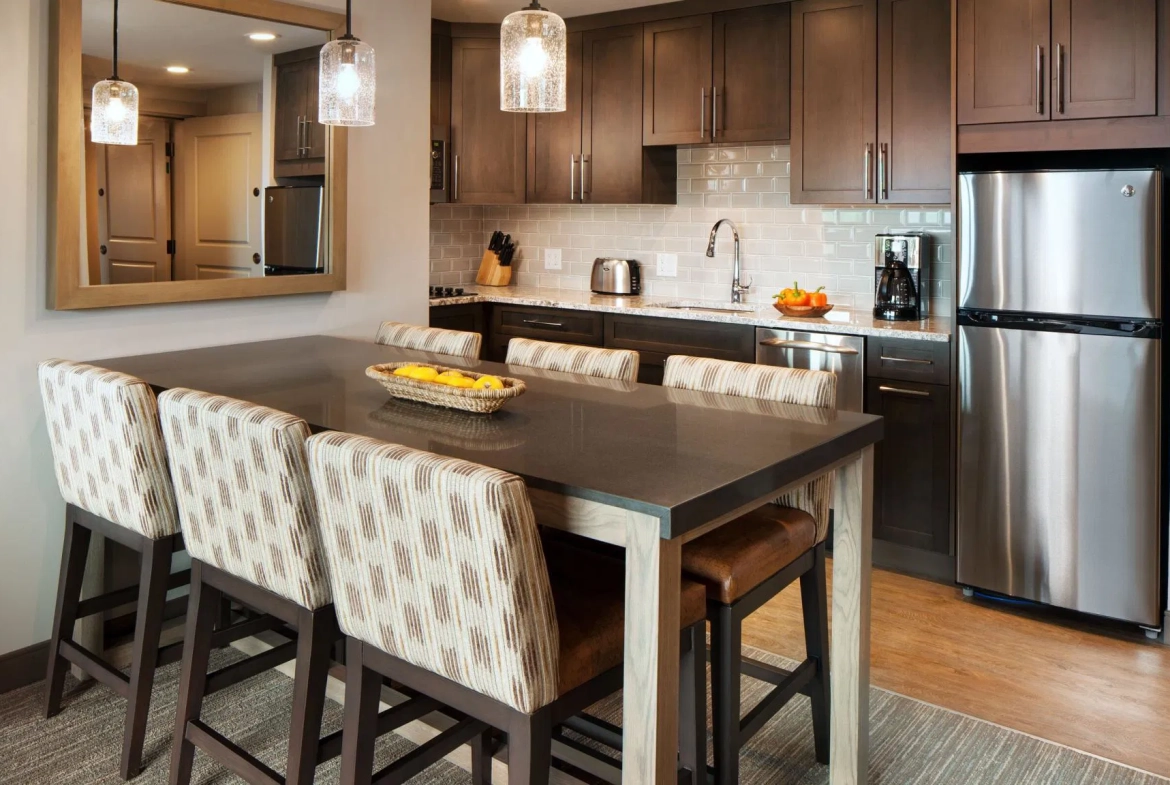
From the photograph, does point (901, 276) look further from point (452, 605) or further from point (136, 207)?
point (452, 605)

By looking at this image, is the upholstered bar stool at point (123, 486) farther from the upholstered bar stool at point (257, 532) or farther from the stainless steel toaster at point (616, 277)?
the stainless steel toaster at point (616, 277)

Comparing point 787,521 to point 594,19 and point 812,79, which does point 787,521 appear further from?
point 594,19

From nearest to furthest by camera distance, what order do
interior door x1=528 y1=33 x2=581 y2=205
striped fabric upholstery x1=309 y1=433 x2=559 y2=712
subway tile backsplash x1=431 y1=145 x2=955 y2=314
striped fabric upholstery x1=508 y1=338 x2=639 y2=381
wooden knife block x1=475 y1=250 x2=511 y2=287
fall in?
striped fabric upholstery x1=309 y1=433 x2=559 y2=712 → striped fabric upholstery x1=508 y1=338 x2=639 y2=381 → subway tile backsplash x1=431 y1=145 x2=955 y2=314 → interior door x1=528 y1=33 x2=581 y2=205 → wooden knife block x1=475 y1=250 x2=511 y2=287

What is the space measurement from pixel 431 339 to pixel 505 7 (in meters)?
2.25

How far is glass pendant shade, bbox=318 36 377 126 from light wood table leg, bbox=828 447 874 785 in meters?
1.49

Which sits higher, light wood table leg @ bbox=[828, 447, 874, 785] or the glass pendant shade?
the glass pendant shade

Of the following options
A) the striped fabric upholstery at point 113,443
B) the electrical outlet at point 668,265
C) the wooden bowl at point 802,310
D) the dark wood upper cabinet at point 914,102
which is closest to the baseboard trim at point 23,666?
the striped fabric upholstery at point 113,443

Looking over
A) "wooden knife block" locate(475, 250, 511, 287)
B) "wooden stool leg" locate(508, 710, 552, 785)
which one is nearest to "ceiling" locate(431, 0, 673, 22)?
"wooden knife block" locate(475, 250, 511, 287)

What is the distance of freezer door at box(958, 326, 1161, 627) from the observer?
328 centimetres

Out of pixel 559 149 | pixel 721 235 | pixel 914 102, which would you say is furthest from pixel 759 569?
pixel 559 149

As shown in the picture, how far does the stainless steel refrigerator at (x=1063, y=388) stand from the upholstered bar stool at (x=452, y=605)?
2.02 m

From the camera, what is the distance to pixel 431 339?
11.2ft

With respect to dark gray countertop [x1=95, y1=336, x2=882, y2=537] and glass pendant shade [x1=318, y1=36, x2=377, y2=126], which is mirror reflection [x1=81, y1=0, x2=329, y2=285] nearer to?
dark gray countertop [x1=95, y1=336, x2=882, y2=537]

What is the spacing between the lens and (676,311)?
447cm
